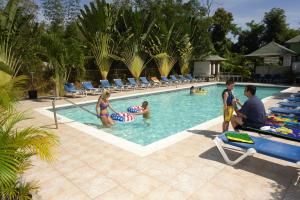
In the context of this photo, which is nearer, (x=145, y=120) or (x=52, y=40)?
(x=145, y=120)

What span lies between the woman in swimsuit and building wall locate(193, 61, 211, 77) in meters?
19.9

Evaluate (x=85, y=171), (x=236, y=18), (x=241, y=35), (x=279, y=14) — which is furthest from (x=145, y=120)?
(x=279, y=14)

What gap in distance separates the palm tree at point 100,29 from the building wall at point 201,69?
1216cm

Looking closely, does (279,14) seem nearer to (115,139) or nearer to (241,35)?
(241,35)

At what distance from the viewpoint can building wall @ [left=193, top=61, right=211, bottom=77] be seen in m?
26.1

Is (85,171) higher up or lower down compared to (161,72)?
lower down

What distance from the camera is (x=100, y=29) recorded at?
52.5 feet

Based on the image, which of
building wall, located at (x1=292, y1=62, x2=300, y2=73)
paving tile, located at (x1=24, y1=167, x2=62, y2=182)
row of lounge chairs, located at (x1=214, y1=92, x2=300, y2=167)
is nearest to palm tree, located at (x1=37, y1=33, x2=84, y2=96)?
paving tile, located at (x1=24, y1=167, x2=62, y2=182)

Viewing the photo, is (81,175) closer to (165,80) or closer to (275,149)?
(275,149)

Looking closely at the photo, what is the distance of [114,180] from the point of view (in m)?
3.73

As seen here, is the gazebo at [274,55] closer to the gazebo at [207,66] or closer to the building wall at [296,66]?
the building wall at [296,66]

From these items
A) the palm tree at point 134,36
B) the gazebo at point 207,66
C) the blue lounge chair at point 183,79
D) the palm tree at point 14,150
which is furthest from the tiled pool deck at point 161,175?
the gazebo at point 207,66

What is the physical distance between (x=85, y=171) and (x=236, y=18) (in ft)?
118

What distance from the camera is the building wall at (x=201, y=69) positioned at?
26.1 m
